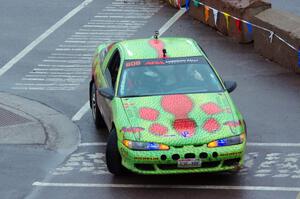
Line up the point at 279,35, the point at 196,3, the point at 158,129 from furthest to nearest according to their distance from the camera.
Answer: the point at 196,3, the point at 279,35, the point at 158,129

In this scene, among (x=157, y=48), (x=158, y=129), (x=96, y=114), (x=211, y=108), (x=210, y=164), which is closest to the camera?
(x=210, y=164)

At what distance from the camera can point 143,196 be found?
1159 centimetres

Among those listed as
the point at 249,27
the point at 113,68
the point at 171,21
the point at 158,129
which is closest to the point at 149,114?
the point at 158,129

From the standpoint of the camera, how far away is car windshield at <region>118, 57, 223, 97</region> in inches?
512

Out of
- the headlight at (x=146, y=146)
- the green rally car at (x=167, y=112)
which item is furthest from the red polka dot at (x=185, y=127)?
the headlight at (x=146, y=146)

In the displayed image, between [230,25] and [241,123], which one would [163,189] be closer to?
[241,123]

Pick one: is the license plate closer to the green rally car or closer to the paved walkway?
the green rally car

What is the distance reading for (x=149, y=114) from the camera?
40.3ft

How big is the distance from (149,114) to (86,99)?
15.9 ft

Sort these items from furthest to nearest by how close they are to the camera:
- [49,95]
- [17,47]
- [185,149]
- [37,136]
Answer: [17,47] → [49,95] → [37,136] → [185,149]

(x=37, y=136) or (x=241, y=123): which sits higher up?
(x=241, y=123)

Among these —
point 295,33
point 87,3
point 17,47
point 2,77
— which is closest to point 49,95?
point 2,77

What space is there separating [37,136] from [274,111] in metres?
4.24

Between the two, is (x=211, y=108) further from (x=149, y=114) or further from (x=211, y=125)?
(x=149, y=114)
